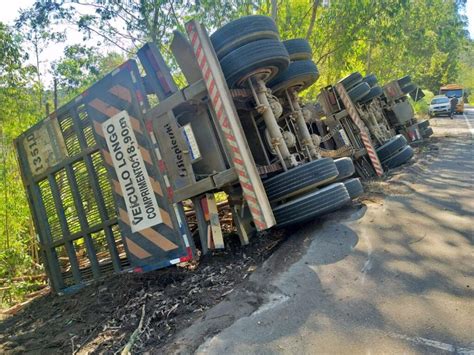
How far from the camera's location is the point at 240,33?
140 inches

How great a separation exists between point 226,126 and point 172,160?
0.62 m

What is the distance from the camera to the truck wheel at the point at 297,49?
4.57m

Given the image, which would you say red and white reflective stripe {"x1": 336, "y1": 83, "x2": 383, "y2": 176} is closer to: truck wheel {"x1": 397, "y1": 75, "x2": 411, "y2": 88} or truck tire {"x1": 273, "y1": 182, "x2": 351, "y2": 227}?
truck tire {"x1": 273, "y1": 182, "x2": 351, "y2": 227}

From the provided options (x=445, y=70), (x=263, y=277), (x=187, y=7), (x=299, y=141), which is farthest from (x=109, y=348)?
(x=445, y=70)

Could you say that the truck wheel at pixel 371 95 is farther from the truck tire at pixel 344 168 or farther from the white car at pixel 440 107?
the white car at pixel 440 107

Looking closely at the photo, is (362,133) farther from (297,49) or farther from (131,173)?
(131,173)

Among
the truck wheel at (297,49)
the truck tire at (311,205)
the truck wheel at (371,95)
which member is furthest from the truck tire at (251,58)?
the truck wheel at (371,95)

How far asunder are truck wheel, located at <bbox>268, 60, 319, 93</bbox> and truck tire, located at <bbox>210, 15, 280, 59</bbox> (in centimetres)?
89

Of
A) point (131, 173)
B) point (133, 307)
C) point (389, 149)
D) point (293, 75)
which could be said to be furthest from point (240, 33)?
point (389, 149)

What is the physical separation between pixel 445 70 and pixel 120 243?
48.4 m

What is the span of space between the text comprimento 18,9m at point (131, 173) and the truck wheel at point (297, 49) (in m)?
2.21

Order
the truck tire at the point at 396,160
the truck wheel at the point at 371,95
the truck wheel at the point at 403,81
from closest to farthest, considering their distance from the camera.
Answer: the truck tire at the point at 396,160, the truck wheel at the point at 371,95, the truck wheel at the point at 403,81

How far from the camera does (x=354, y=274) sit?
2.91m

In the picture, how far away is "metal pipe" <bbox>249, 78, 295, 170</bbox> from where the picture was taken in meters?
3.97
